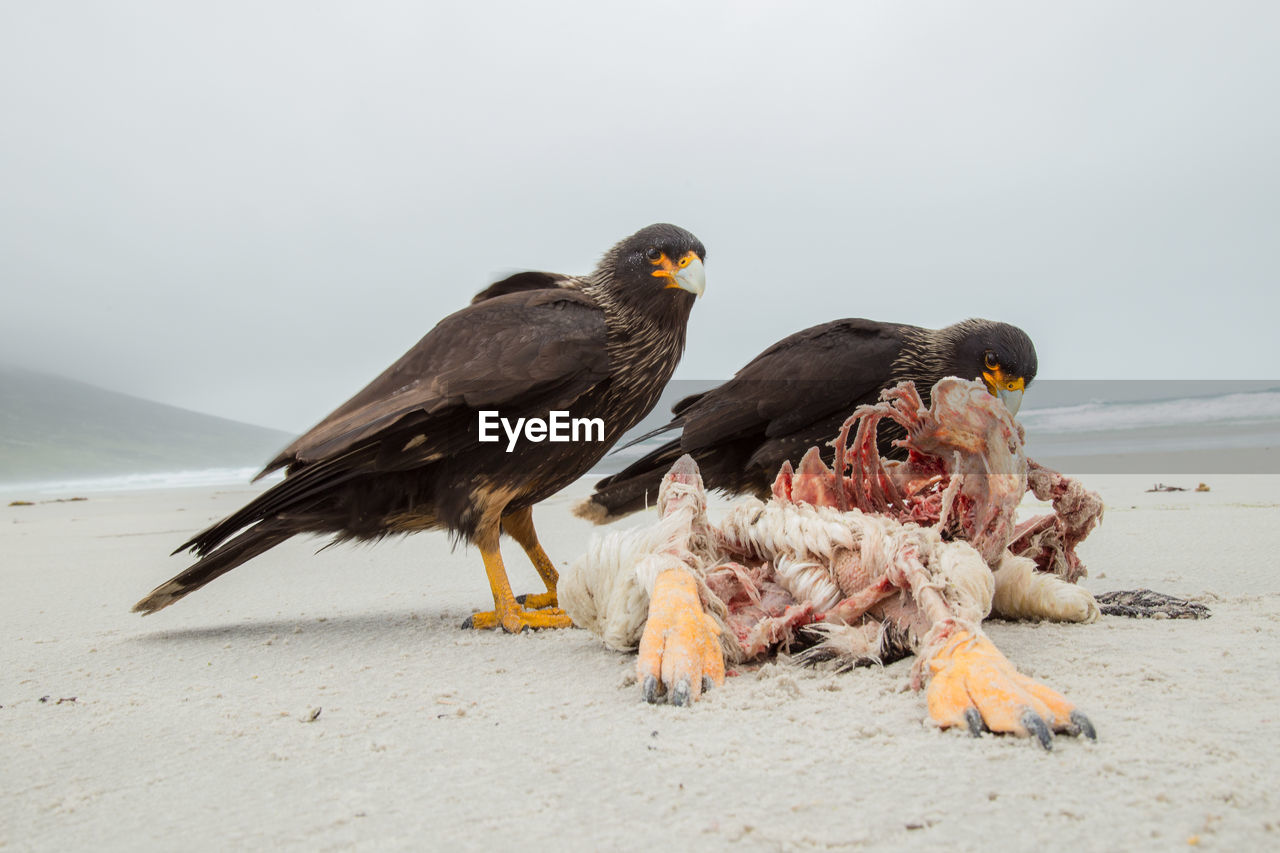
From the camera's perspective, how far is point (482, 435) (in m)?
3.64

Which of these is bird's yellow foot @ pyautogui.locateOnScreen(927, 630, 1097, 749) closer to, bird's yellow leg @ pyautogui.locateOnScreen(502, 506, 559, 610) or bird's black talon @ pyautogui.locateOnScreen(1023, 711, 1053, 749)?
bird's black talon @ pyautogui.locateOnScreen(1023, 711, 1053, 749)

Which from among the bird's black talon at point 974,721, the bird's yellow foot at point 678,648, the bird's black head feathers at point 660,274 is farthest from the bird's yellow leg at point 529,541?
the bird's black talon at point 974,721

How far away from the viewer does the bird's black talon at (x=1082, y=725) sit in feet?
4.98

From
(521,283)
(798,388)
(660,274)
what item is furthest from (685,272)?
(798,388)

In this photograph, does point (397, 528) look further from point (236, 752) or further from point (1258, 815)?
point (1258, 815)

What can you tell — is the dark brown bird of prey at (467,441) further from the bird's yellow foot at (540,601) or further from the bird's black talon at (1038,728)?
the bird's black talon at (1038,728)

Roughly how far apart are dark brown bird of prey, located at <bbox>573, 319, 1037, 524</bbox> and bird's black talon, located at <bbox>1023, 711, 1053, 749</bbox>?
12.9 ft

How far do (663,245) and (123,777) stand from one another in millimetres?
3331

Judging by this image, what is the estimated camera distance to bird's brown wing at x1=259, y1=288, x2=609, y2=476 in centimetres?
347

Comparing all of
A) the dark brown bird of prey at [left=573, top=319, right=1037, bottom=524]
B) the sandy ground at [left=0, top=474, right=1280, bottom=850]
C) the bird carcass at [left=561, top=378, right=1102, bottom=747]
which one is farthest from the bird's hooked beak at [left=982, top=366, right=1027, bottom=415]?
the bird carcass at [left=561, top=378, right=1102, bottom=747]

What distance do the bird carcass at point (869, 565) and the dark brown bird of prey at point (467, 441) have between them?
44.1 inches

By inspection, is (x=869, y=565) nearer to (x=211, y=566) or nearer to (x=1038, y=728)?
(x=1038, y=728)

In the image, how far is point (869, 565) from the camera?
2.29 m

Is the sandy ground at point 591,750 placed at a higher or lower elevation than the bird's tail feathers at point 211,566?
lower
